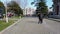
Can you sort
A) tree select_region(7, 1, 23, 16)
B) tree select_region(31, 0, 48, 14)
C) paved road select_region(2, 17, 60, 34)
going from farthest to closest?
tree select_region(31, 0, 48, 14) → tree select_region(7, 1, 23, 16) → paved road select_region(2, 17, 60, 34)

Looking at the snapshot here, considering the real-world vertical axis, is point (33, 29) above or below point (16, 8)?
below

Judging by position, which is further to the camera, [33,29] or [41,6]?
[41,6]

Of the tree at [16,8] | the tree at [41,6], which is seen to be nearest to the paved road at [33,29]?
the tree at [16,8]

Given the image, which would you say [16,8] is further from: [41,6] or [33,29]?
[33,29]

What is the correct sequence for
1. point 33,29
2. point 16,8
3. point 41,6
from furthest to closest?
1. point 41,6
2. point 16,8
3. point 33,29

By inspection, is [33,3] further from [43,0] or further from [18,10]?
[18,10]

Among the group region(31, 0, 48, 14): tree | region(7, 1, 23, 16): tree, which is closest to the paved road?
region(7, 1, 23, 16): tree

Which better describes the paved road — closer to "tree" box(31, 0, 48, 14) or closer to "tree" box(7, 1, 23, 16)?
"tree" box(7, 1, 23, 16)

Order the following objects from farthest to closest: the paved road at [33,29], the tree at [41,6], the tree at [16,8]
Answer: the tree at [41,6], the tree at [16,8], the paved road at [33,29]

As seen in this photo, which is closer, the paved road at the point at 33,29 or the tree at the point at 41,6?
→ the paved road at the point at 33,29

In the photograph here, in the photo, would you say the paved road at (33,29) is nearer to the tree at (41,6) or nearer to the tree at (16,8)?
the tree at (16,8)

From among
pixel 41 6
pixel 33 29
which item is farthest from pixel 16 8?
pixel 33 29

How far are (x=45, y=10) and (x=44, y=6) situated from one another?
6829 millimetres

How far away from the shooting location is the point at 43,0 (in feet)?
446
